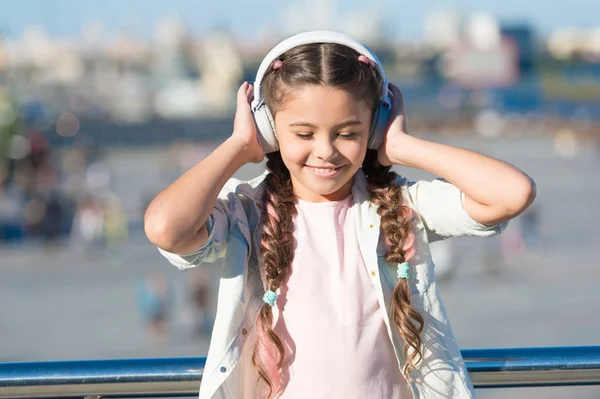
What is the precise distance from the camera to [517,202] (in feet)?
5.41

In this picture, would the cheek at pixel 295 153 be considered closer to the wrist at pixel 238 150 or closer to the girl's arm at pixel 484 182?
the wrist at pixel 238 150

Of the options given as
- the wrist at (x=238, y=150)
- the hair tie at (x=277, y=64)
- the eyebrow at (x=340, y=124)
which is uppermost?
the hair tie at (x=277, y=64)

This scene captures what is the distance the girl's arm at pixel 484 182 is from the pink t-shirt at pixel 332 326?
0.20 metres

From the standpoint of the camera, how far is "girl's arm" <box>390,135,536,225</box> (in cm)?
165

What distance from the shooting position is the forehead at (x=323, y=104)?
65.9 inches

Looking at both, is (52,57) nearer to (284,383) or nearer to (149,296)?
(149,296)

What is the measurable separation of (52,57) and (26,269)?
112 meters

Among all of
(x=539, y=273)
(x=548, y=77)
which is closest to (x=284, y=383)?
(x=539, y=273)

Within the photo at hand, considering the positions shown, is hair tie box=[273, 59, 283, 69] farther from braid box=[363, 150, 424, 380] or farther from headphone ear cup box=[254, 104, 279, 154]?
braid box=[363, 150, 424, 380]

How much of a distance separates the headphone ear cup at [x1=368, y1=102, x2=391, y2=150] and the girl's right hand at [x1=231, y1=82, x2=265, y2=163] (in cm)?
20

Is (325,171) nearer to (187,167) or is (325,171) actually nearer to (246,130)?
(246,130)

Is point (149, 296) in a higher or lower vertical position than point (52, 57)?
higher

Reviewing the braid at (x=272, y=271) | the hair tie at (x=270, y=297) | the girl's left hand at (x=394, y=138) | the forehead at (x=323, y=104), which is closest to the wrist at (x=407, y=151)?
the girl's left hand at (x=394, y=138)

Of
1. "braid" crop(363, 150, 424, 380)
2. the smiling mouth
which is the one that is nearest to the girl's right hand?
the smiling mouth
